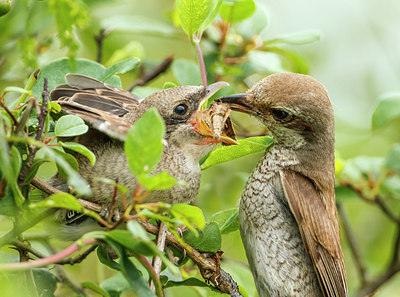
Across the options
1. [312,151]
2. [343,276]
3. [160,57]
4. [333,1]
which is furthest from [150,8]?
[343,276]

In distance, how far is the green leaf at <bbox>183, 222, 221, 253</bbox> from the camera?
256 cm

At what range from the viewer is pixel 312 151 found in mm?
3406

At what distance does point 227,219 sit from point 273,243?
0.35 metres

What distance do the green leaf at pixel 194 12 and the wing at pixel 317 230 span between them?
1066 millimetres

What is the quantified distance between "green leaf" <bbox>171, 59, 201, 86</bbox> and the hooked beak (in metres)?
0.25

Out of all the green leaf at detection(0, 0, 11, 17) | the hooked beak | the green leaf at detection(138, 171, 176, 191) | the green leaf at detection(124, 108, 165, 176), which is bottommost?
the hooked beak

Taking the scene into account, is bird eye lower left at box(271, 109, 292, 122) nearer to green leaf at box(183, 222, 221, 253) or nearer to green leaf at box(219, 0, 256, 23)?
green leaf at box(219, 0, 256, 23)

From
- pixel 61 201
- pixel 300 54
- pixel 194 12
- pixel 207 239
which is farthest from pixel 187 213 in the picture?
pixel 300 54

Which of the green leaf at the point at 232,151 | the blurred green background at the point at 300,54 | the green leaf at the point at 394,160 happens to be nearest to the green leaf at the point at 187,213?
the blurred green background at the point at 300,54

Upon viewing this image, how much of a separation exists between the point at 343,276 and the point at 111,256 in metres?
1.47

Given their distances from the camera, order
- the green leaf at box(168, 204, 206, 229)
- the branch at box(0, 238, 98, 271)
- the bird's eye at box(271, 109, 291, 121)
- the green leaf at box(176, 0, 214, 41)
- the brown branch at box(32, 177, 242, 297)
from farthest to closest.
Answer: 1. the bird's eye at box(271, 109, 291, 121)
2. the green leaf at box(176, 0, 214, 41)
3. the brown branch at box(32, 177, 242, 297)
4. the green leaf at box(168, 204, 206, 229)
5. the branch at box(0, 238, 98, 271)

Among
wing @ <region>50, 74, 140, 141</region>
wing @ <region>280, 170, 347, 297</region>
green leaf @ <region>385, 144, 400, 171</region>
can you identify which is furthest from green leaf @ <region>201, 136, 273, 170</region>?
green leaf @ <region>385, 144, 400, 171</region>

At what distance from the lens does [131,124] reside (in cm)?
266

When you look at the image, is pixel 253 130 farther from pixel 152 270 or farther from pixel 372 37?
pixel 372 37
